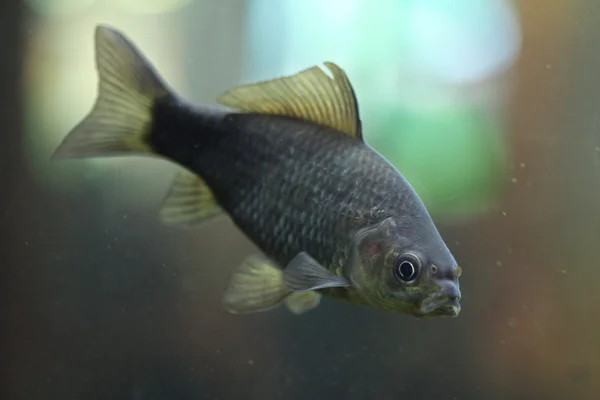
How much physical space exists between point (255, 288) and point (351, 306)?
0.80m

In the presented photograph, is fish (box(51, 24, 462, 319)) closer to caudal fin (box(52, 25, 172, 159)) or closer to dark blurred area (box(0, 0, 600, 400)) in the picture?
caudal fin (box(52, 25, 172, 159))

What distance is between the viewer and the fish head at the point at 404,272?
702mm

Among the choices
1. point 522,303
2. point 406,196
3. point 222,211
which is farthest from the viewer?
point 522,303

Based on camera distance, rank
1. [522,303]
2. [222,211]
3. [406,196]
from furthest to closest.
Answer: [522,303], [222,211], [406,196]

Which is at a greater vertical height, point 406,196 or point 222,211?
point 406,196

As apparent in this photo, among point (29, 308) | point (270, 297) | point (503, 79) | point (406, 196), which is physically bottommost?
point (29, 308)

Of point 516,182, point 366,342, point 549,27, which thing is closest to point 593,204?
point 516,182

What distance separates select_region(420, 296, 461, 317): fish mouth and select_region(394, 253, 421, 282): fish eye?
0.03 metres

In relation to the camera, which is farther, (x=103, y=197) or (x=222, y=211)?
(x=103, y=197)

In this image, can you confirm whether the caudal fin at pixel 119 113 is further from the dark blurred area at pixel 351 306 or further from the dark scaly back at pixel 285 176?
the dark blurred area at pixel 351 306

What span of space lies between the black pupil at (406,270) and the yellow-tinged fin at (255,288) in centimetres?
16

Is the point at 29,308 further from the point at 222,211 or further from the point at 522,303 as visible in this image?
the point at 522,303

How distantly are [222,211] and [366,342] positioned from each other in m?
0.78

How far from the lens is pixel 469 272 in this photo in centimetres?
156
